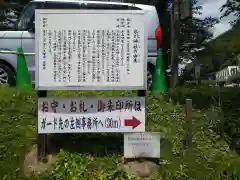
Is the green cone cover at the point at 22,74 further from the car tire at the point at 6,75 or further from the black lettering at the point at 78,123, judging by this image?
the black lettering at the point at 78,123

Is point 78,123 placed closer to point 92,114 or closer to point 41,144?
point 92,114

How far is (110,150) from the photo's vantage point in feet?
17.7

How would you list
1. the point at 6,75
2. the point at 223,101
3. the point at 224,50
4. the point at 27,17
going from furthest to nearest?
1. the point at 27,17
2. the point at 6,75
3. the point at 224,50
4. the point at 223,101

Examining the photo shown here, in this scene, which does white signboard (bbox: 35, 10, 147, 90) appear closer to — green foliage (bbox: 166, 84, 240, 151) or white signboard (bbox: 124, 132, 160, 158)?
white signboard (bbox: 124, 132, 160, 158)

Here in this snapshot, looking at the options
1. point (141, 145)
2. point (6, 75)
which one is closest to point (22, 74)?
point (6, 75)

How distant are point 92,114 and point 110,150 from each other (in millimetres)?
572

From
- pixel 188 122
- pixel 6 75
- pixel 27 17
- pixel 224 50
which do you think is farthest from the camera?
pixel 27 17

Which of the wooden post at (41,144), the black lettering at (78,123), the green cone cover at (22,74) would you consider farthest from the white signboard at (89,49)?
the green cone cover at (22,74)

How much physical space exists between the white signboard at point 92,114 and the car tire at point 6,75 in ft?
14.3

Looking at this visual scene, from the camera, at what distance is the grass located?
4977 mm

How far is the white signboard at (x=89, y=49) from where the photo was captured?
5082 mm

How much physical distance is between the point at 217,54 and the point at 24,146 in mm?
4874

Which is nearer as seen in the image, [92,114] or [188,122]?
[92,114]

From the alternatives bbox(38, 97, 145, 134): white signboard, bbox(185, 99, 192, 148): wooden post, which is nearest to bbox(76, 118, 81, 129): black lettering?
bbox(38, 97, 145, 134): white signboard
